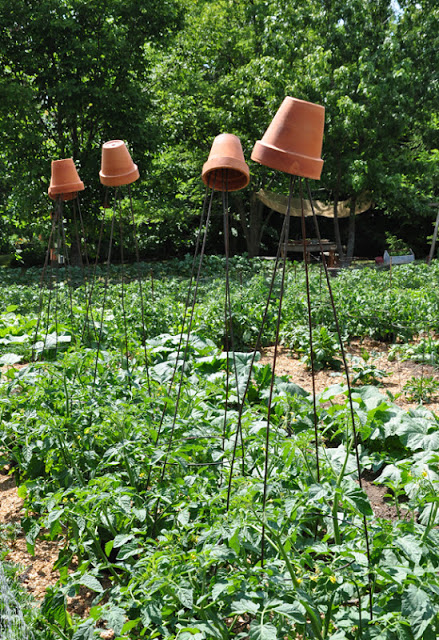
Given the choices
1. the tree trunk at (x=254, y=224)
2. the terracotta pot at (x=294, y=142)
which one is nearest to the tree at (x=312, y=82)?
the tree trunk at (x=254, y=224)

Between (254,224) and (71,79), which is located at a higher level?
(71,79)

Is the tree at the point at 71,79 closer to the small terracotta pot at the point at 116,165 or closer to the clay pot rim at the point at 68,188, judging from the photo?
the clay pot rim at the point at 68,188

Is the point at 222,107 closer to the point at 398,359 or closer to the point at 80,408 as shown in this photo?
the point at 398,359

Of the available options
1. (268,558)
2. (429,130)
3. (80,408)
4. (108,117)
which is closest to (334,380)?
(80,408)

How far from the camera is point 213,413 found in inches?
130

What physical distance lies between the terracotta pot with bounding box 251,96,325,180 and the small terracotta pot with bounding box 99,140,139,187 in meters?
1.61

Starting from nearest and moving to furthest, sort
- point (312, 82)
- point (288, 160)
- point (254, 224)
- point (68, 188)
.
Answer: point (288, 160)
point (68, 188)
point (312, 82)
point (254, 224)

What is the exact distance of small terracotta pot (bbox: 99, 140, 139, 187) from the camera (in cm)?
350

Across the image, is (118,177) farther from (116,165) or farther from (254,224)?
(254,224)

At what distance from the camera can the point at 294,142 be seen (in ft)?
6.85

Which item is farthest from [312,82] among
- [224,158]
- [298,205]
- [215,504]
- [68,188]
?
[215,504]

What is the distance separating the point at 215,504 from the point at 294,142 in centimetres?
141

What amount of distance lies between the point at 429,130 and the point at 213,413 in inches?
714

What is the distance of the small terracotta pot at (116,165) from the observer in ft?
11.5
